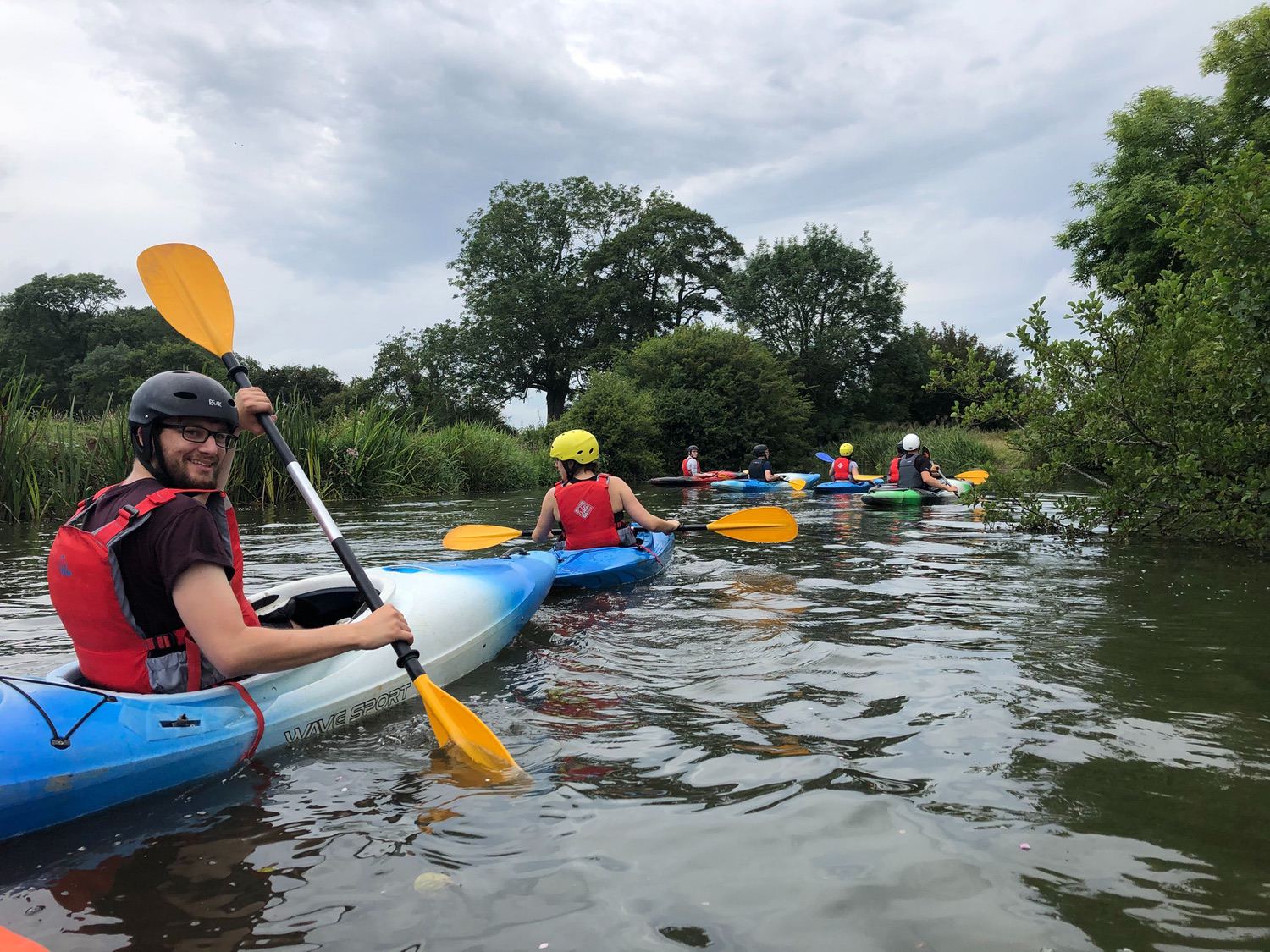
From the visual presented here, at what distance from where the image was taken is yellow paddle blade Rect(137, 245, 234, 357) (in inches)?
169

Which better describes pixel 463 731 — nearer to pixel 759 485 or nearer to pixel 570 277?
pixel 759 485

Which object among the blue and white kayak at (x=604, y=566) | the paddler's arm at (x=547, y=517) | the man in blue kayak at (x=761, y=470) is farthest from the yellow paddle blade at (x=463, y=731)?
the man in blue kayak at (x=761, y=470)

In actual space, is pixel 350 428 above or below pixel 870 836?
above

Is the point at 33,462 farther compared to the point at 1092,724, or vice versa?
the point at 33,462

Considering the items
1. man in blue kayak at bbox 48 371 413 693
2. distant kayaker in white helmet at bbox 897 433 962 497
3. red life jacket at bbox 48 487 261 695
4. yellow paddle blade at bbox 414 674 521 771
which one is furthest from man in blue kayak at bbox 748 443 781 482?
red life jacket at bbox 48 487 261 695

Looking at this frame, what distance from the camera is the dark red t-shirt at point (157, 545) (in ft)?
7.86

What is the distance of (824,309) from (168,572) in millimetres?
37987

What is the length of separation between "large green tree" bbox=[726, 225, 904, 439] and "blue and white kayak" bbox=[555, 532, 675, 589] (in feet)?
103

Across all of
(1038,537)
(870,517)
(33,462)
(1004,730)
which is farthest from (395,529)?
(1004,730)

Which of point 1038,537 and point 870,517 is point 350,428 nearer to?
point 870,517

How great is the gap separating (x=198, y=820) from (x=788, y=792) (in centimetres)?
173

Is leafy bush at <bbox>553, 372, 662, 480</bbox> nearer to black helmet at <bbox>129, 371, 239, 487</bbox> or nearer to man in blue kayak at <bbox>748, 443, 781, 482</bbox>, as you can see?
man in blue kayak at <bbox>748, 443, 781, 482</bbox>

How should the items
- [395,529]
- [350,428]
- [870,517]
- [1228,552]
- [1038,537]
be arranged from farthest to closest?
[350,428] → [870,517] → [395,529] → [1038,537] → [1228,552]

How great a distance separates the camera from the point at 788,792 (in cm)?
253
